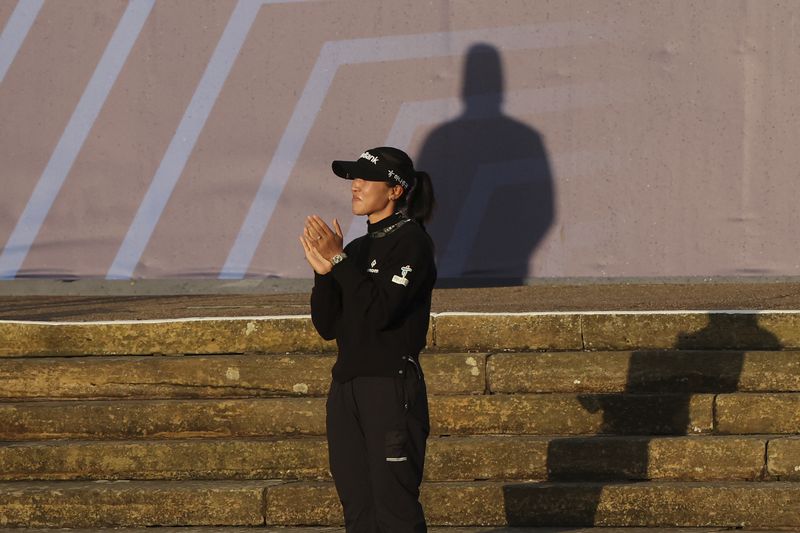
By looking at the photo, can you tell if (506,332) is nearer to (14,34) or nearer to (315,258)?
(315,258)

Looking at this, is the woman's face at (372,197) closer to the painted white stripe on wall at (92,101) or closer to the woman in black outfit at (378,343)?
the woman in black outfit at (378,343)

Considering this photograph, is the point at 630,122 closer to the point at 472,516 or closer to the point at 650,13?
the point at 650,13

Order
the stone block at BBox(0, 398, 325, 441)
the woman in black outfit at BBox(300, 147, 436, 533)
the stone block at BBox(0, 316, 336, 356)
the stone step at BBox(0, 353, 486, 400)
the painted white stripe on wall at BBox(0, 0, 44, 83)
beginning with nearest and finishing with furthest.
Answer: the woman in black outfit at BBox(300, 147, 436, 533)
the stone block at BBox(0, 398, 325, 441)
the stone step at BBox(0, 353, 486, 400)
the stone block at BBox(0, 316, 336, 356)
the painted white stripe on wall at BBox(0, 0, 44, 83)

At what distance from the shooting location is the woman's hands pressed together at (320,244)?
5.92 meters

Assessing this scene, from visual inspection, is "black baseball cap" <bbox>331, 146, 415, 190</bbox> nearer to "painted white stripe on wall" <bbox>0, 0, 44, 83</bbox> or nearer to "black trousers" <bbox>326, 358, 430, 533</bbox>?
"black trousers" <bbox>326, 358, 430, 533</bbox>

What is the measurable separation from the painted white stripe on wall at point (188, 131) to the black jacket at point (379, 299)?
668cm

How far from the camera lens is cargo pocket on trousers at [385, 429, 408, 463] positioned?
604cm

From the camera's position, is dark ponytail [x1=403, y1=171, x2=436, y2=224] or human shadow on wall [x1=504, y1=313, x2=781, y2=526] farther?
human shadow on wall [x1=504, y1=313, x2=781, y2=526]

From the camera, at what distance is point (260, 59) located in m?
12.6

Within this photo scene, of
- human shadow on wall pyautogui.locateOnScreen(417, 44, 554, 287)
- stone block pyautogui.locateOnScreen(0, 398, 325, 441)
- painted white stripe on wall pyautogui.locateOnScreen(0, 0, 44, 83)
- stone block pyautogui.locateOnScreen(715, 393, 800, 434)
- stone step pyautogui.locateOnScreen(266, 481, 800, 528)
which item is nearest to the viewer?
stone step pyautogui.locateOnScreen(266, 481, 800, 528)

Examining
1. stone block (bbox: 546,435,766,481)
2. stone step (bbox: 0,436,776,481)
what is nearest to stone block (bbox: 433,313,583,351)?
stone step (bbox: 0,436,776,481)

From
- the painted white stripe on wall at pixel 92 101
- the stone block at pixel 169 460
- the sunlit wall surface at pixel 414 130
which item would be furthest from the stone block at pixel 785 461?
the painted white stripe on wall at pixel 92 101

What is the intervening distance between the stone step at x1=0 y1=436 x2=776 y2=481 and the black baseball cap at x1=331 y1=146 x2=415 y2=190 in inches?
100.0

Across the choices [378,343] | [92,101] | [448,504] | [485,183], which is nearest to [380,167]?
[378,343]
